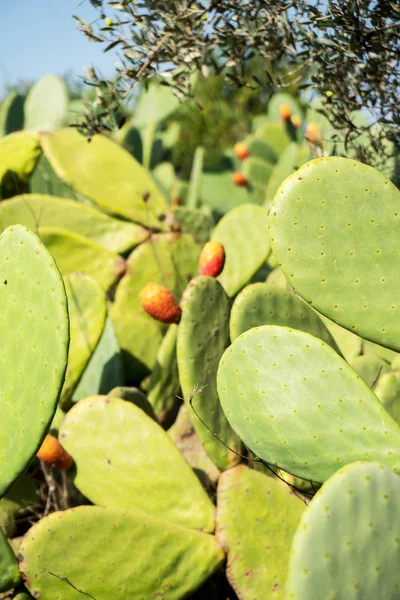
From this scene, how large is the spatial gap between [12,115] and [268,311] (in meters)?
Result: 2.91

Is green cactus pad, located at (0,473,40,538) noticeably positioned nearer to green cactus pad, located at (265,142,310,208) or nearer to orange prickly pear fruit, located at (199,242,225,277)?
orange prickly pear fruit, located at (199,242,225,277)

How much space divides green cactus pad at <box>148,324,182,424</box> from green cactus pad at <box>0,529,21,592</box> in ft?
2.42

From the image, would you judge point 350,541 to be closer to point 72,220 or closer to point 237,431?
point 237,431

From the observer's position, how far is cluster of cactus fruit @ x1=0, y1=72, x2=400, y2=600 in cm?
113

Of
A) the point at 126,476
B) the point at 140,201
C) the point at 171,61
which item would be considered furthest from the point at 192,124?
the point at 126,476

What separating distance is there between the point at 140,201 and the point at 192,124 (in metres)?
4.40

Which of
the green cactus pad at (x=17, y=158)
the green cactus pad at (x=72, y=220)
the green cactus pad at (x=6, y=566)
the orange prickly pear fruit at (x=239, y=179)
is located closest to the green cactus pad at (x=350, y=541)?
the green cactus pad at (x=6, y=566)

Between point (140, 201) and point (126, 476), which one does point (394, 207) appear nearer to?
point (126, 476)

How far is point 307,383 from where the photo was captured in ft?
4.43

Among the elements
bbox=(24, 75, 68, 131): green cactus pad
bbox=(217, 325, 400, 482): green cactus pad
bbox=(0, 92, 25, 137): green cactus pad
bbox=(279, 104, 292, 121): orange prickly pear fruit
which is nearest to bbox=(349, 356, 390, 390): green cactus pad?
bbox=(217, 325, 400, 482): green cactus pad

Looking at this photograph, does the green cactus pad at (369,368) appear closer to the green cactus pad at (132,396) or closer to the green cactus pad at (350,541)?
the green cactus pad at (132,396)

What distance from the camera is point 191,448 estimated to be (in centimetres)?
203

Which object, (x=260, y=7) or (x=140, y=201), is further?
(x=140, y=201)

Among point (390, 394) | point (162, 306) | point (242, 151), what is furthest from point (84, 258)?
point (242, 151)
